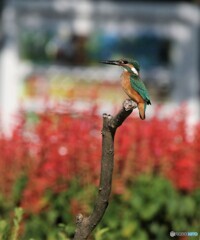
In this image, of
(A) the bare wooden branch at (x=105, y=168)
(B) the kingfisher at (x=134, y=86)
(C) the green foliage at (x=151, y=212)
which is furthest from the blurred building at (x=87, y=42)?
(B) the kingfisher at (x=134, y=86)

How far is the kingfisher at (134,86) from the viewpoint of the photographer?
240 inches

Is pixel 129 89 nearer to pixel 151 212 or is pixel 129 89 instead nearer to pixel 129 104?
pixel 129 104

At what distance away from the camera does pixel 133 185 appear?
33.9ft

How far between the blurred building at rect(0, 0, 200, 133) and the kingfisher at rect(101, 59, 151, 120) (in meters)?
17.3

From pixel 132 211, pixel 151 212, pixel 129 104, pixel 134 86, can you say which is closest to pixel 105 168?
pixel 129 104

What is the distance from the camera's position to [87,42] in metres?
24.7

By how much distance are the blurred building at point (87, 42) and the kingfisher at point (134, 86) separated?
17.3 m

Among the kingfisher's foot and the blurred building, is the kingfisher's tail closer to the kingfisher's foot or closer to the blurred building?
the kingfisher's foot

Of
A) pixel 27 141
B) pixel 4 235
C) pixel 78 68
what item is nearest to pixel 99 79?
pixel 78 68

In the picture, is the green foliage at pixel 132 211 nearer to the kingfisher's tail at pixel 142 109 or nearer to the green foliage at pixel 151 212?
the green foliage at pixel 151 212

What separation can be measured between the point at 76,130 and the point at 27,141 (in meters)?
0.57

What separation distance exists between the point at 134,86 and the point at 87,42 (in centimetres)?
1866

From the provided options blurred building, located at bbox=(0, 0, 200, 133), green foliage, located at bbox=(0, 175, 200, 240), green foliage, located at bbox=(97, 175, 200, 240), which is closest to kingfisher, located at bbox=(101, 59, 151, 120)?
green foliage, located at bbox=(0, 175, 200, 240)

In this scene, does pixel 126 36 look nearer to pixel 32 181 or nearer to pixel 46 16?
pixel 46 16
